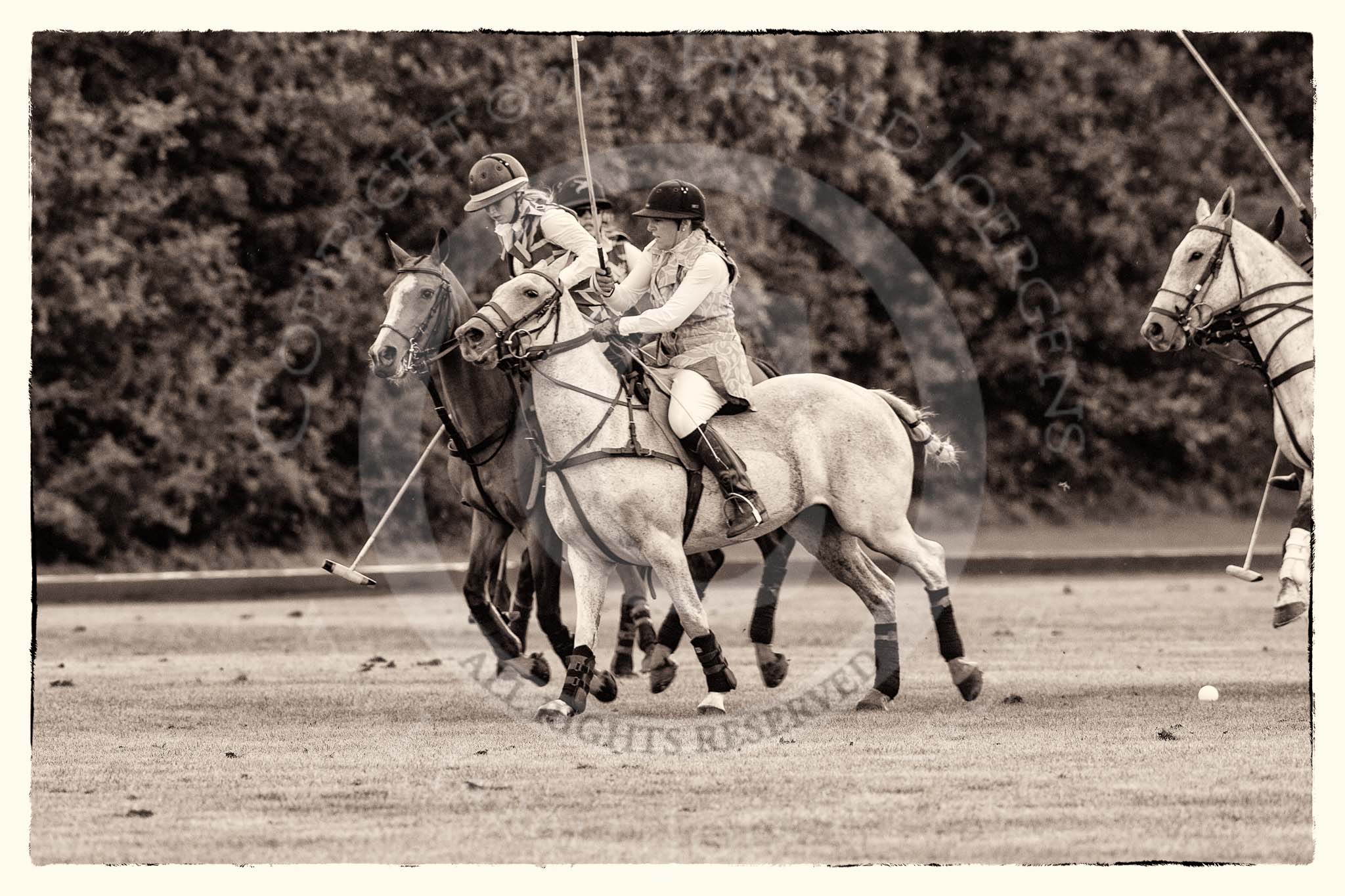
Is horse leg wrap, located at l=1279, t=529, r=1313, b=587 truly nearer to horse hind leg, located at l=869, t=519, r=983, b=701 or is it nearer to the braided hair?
horse hind leg, located at l=869, t=519, r=983, b=701

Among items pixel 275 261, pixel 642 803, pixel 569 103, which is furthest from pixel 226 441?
pixel 642 803

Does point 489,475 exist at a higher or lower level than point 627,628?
higher

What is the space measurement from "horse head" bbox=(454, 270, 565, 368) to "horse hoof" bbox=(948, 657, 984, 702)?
2897mm

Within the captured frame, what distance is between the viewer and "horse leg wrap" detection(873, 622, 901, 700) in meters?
9.98

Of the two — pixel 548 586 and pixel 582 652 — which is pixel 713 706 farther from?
pixel 548 586

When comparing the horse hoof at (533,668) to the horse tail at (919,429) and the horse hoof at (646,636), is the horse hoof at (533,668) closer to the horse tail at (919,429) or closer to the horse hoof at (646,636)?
the horse hoof at (646,636)

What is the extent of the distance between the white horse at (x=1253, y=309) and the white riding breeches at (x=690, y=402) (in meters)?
2.25

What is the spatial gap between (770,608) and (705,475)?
130cm

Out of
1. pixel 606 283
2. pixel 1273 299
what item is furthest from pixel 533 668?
pixel 1273 299

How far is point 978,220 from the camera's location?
95.2ft

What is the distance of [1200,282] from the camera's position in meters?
9.66

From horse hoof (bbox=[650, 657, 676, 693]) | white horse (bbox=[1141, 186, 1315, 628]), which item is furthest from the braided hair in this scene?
horse hoof (bbox=[650, 657, 676, 693])

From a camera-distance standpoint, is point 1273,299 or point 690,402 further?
point 1273,299

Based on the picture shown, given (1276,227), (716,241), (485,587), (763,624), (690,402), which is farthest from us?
(485,587)
